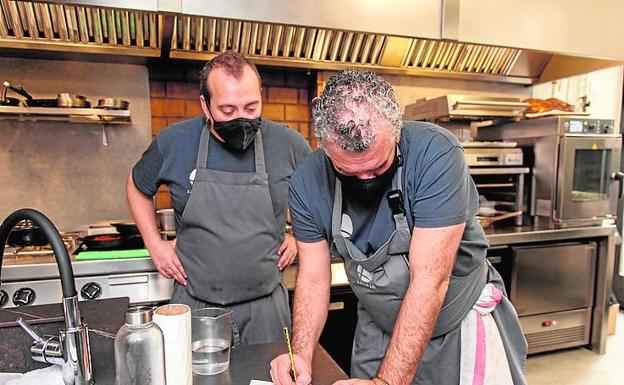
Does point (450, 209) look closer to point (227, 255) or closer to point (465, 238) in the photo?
point (465, 238)

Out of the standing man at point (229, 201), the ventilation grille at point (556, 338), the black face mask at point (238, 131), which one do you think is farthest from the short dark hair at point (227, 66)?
the ventilation grille at point (556, 338)

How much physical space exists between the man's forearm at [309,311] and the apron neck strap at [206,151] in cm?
54

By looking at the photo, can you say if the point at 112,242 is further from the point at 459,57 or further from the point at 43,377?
the point at 459,57

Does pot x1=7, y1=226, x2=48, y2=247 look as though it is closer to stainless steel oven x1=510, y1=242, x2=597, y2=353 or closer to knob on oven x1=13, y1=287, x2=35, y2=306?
knob on oven x1=13, y1=287, x2=35, y2=306

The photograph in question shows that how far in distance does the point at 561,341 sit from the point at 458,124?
152cm

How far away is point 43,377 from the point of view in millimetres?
850

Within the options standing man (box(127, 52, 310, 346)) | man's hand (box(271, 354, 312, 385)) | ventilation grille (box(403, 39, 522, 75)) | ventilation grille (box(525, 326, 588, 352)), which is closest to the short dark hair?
standing man (box(127, 52, 310, 346))

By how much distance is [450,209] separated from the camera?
3.41ft

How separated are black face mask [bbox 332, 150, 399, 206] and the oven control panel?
202 centimetres

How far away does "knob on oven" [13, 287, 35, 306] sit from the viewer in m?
1.80

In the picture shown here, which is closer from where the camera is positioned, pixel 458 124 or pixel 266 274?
pixel 266 274

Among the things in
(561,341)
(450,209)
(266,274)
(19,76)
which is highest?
(19,76)

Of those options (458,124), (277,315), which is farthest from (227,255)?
(458,124)

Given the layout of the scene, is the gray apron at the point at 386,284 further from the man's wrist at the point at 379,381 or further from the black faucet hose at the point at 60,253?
the black faucet hose at the point at 60,253
